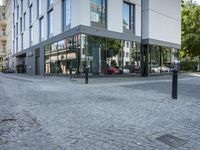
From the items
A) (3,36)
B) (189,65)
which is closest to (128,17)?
(189,65)

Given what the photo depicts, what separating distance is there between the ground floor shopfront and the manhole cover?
15.1 meters

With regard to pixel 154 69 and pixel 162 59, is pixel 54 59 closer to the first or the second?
pixel 154 69

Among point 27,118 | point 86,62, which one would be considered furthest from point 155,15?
point 27,118

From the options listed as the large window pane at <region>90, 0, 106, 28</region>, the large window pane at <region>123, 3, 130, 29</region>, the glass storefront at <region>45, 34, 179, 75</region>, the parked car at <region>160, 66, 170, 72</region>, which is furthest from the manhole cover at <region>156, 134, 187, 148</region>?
the parked car at <region>160, 66, 170, 72</region>

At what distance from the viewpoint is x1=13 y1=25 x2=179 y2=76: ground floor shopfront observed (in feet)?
64.9

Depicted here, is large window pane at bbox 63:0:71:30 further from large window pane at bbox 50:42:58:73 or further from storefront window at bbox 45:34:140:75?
large window pane at bbox 50:42:58:73

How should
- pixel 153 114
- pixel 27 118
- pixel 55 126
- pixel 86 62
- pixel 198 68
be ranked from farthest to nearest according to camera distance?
pixel 198 68, pixel 86 62, pixel 153 114, pixel 27 118, pixel 55 126

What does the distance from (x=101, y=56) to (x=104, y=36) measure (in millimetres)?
1822

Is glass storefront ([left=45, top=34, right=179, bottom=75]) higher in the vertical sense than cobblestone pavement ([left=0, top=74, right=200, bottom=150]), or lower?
higher

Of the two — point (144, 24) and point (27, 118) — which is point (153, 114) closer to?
point (27, 118)

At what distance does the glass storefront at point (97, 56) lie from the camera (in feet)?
64.4

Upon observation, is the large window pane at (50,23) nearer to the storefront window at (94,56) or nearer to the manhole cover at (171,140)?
the storefront window at (94,56)

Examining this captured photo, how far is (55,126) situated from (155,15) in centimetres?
2353

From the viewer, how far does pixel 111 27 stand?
2195 centimetres
